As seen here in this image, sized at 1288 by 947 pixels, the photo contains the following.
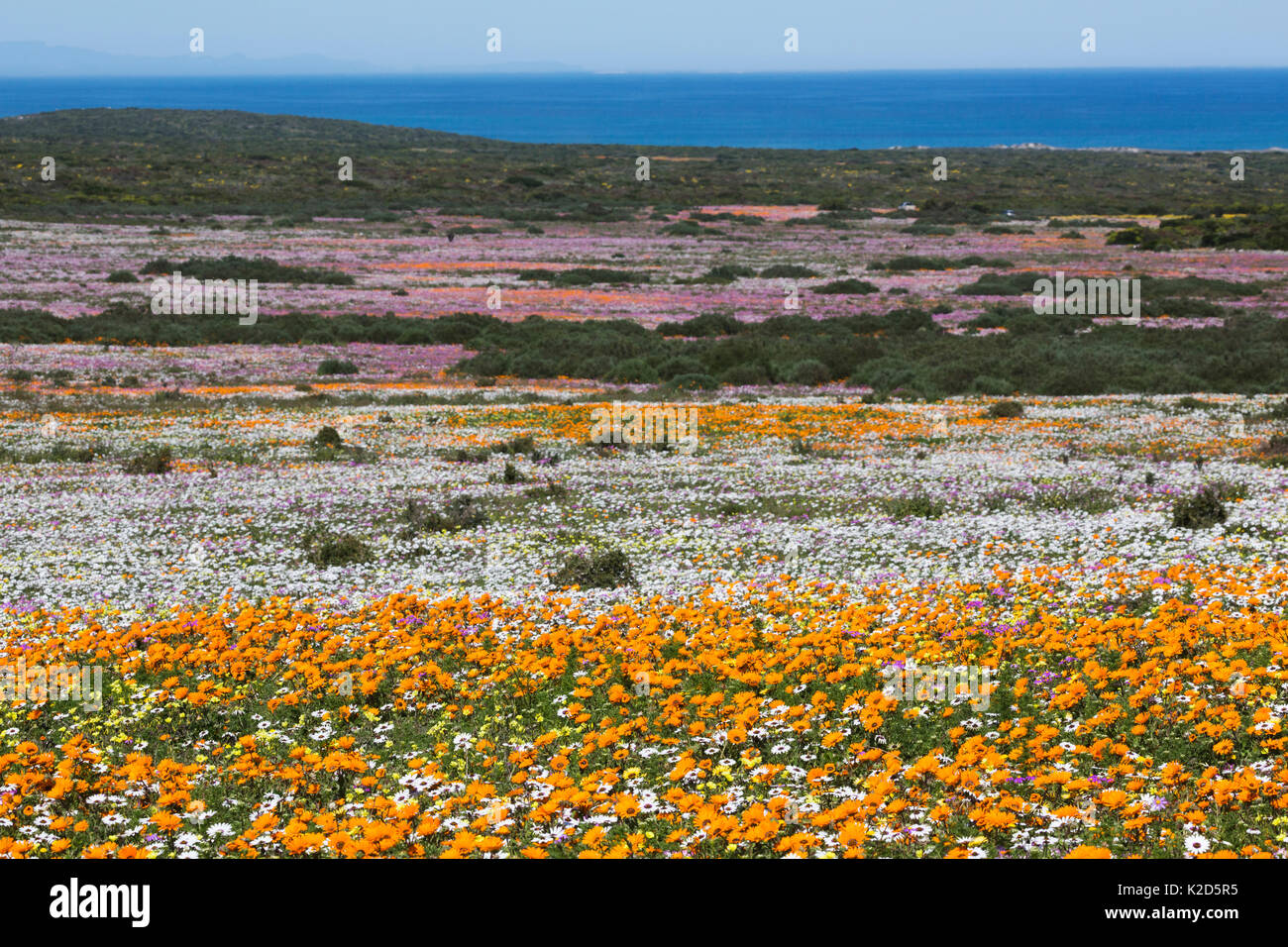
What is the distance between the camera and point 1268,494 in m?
17.3

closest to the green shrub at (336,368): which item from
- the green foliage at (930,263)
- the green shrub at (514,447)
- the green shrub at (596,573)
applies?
the green shrub at (514,447)

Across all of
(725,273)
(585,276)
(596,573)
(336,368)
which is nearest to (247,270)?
(585,276)

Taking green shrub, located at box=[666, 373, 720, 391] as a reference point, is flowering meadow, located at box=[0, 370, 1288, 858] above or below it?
below

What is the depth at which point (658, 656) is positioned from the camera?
10414 mm

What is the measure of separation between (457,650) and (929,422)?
20287mm

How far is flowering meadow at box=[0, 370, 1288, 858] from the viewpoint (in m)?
6.73

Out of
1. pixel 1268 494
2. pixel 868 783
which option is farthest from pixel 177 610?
pixel 1268 494

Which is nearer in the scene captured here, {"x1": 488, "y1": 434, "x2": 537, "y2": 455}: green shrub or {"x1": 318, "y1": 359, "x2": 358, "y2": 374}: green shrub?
{"x1": 488, "y1": 434, "x2": 537, "y2": 455}: green shrub

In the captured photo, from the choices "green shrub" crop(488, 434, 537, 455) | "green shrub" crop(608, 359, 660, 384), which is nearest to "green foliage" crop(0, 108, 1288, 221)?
"green shrub" crop(608, 359, 660, 384)

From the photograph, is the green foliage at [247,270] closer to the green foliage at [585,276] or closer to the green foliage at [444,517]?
the green foliage at [585,276]

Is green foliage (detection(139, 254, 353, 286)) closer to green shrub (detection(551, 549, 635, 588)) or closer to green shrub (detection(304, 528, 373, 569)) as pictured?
green shrub (detection(304, 528, 373, 569))

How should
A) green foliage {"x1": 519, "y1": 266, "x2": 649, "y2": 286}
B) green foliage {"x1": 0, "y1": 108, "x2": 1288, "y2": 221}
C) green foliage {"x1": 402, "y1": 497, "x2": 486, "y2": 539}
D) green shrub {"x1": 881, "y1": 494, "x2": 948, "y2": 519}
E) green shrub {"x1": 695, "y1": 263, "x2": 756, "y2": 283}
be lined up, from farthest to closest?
green foliage {"x1": 0, "y1": 108, "x2": 1288, "y2": 221}, green shrub {"x1": 695, "y1": 263, "x2": 756, "y2": 283}, green foliage {"x1": 519, "y1": 266, "x2": 649, "y2": 286}, green foliage {"x1": 402, "y1": 497, "x2": 486, "y2": 539}, green shrub {"x1": 881, "y1": 494, "x2": 948, "y2": 519}
